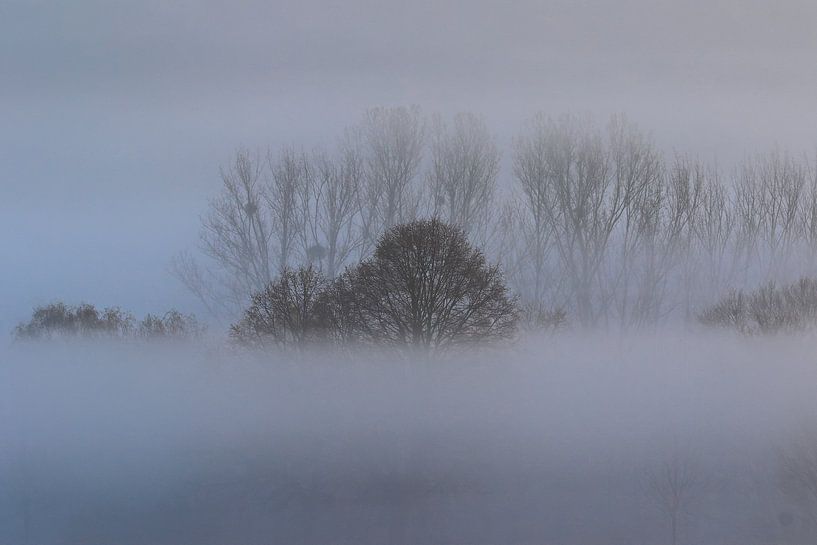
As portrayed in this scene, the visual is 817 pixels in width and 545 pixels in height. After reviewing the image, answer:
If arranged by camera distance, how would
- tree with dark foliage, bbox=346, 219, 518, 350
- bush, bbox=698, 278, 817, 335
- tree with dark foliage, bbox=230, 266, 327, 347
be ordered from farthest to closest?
bush, bbox=698, 278, 817, 335, tree with dark foliage, bbox=230, 266, 327, 347, tree with dark foliage, bbox=346, 219, 518, 350

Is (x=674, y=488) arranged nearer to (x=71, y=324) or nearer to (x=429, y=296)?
(x=429, y=296)

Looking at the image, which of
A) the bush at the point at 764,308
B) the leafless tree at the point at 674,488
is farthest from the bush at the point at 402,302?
the bush at the point at 764,308

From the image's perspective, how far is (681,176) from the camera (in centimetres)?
4944

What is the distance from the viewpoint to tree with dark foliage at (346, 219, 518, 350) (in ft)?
120

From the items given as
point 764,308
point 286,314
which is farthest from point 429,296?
point 764,308

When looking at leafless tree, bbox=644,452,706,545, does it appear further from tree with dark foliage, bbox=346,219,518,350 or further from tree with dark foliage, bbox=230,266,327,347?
tree with dark foliage, bbox=230,266,327,347

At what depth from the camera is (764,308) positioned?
46594 mm

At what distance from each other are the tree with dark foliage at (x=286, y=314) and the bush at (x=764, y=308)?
14.9m

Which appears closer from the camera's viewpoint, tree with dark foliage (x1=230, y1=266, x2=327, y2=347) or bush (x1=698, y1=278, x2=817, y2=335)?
Answer: tree with dark foliage (x1=230, y1=266, x2=327, y2=347)

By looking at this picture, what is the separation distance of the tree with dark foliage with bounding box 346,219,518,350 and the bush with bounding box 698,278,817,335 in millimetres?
10613

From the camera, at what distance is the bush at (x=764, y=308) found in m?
46.1

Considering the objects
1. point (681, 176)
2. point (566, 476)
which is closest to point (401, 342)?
point (566, 476)

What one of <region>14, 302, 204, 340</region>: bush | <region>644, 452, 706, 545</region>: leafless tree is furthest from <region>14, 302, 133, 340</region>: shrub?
<region>644, 452, 706, 545</region>: leafless tree

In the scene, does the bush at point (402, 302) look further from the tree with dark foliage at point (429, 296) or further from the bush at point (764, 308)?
the bush at point (764, 308)
